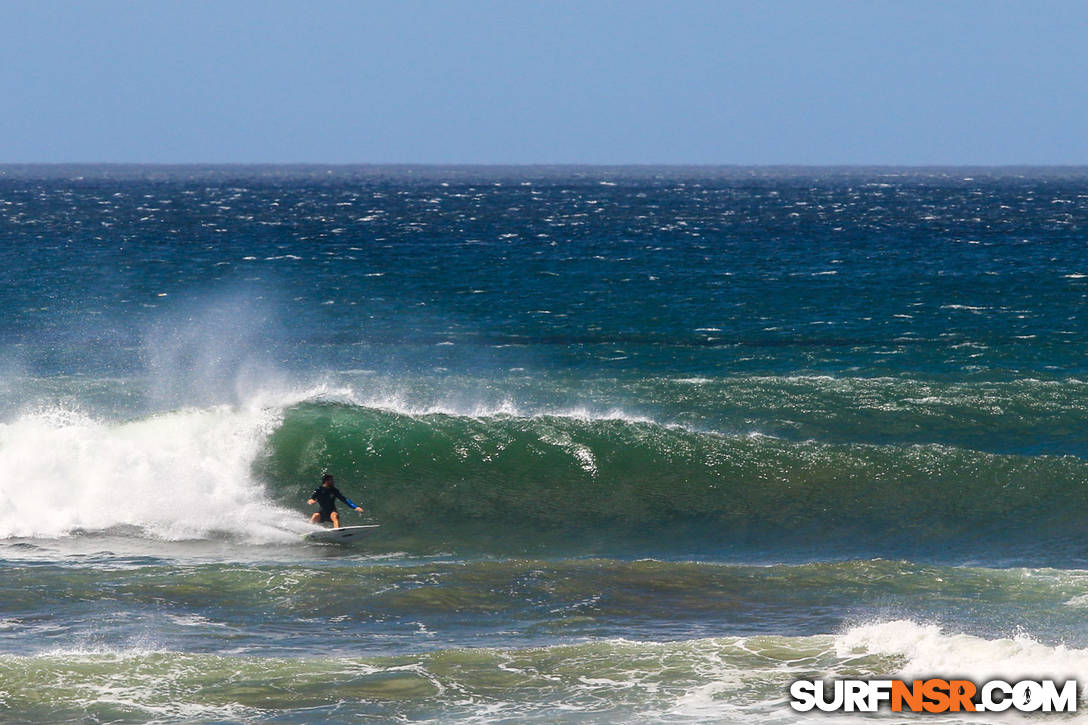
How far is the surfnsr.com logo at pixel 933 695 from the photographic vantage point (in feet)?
39.5

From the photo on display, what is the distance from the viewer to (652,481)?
74.0ft

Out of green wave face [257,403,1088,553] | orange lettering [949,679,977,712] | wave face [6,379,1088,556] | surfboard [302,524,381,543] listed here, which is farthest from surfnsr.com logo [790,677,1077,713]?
surfboard [302,524,381,543]

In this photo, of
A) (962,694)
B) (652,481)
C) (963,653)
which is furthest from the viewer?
(652,481)

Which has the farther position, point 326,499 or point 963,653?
point 326,499

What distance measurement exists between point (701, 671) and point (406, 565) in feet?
19.7

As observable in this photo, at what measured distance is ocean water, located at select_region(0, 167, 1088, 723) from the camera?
13.2 m

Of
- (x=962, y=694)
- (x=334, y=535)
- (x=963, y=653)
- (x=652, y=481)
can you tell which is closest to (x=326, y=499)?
(x=334, y=535)

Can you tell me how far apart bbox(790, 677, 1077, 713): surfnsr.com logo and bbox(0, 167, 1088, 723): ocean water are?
27cm

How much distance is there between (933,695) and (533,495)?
10.5 metres

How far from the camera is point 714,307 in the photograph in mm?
43688

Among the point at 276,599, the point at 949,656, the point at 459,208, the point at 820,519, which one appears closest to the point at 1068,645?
the point at 949,656

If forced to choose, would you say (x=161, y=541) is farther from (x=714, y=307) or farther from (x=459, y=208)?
(x=459, y=208)

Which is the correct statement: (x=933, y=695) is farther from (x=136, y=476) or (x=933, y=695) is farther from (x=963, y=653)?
(x=136, y=476)

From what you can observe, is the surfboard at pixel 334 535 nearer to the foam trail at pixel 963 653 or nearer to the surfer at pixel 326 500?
the surfer at pixel 326 500
